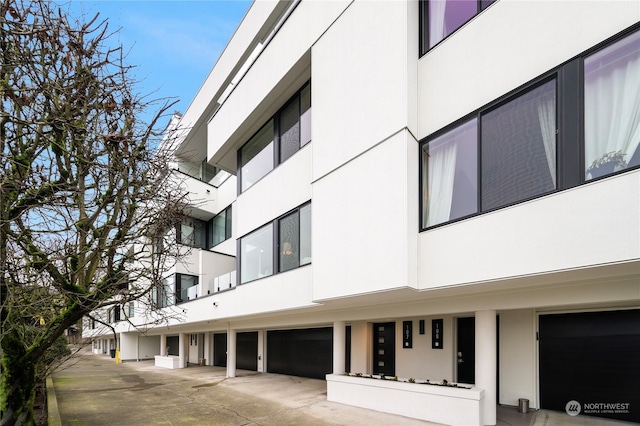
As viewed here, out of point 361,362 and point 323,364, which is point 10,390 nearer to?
point 361,362

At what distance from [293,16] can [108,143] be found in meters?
8.42

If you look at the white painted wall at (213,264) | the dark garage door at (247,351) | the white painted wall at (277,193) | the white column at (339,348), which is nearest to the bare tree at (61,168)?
the white painted wall at (277,193)

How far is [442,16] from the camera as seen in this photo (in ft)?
25.5

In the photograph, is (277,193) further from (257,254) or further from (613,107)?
(613,107)

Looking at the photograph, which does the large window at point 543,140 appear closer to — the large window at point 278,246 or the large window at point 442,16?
the large window at point 442,16

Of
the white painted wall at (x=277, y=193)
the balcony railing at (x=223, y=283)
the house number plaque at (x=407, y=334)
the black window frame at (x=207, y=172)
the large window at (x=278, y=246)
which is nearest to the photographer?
the large window at (x=278, y=246)

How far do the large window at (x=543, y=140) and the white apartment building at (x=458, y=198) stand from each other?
0.02 meters

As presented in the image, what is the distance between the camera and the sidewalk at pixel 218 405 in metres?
8.31

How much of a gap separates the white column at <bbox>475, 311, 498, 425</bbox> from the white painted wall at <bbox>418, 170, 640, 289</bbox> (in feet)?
5.25

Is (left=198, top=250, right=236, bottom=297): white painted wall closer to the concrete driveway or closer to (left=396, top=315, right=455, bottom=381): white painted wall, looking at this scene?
the concrete driveway

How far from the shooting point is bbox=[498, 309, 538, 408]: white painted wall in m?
8.70

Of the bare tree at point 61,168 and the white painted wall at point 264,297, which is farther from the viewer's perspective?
the white painted wall at point 264,297

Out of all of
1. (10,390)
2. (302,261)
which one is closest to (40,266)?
(10,390)

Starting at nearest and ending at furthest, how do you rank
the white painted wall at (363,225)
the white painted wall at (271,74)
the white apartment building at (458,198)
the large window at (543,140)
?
the large window at (543,140) < the white apartment building at (458,198) < the white painted wall at (363,225) < the white painted wall at (271,74)
